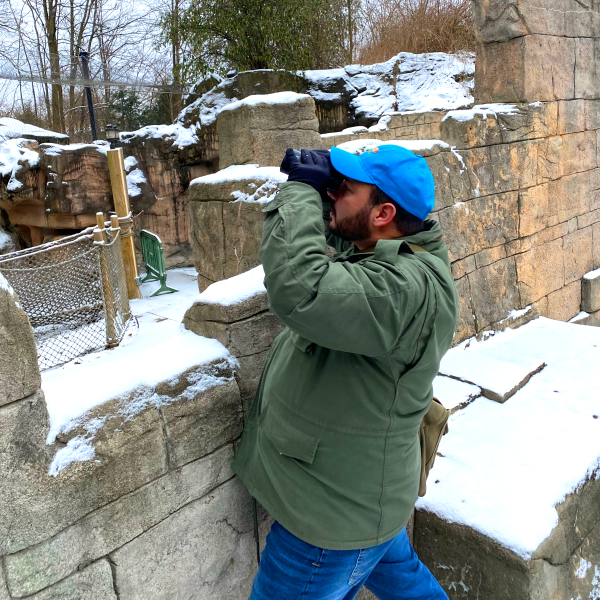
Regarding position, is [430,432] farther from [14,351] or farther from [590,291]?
[590,291]

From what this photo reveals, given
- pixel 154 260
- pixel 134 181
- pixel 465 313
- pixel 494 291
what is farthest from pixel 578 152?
pixel 134 181

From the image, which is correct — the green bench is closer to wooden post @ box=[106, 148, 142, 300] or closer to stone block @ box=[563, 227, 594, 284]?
wooden post @ box=[106, 148, 142, 300]

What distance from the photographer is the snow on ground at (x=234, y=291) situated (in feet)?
6.00

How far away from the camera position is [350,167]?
1417mm

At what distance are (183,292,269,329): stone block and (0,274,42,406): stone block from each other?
63 cm

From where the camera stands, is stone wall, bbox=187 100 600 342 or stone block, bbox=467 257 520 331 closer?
stone wall, bbox=187 100 600 342

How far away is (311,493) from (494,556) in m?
1.04

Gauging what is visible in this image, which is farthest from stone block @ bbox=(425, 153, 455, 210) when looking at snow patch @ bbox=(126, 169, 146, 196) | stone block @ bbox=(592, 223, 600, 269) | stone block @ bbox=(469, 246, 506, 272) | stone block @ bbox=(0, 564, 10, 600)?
snow patch @ bbox=(126, 169, 146, 196)

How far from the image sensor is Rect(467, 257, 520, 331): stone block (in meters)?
4.15

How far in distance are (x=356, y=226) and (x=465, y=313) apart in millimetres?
2764

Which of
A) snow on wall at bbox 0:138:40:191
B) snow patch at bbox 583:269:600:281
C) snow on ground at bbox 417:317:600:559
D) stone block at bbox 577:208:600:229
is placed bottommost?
snow on ground at bbox 417:317:600:559

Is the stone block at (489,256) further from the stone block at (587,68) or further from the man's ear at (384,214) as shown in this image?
the man's ear at (384,214)

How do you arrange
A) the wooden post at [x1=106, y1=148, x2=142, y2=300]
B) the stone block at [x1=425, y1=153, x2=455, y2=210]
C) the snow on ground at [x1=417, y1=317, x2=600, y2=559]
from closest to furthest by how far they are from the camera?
the snow on ground at [x1=417, y1=317, x2=600, y2=559], the stone block at [x1=425, y1=153, x2=455, y2=210], the wooden post at [x1=106, y1=148, x2=142, y2=300]

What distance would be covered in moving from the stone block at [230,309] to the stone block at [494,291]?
8.69 ft
